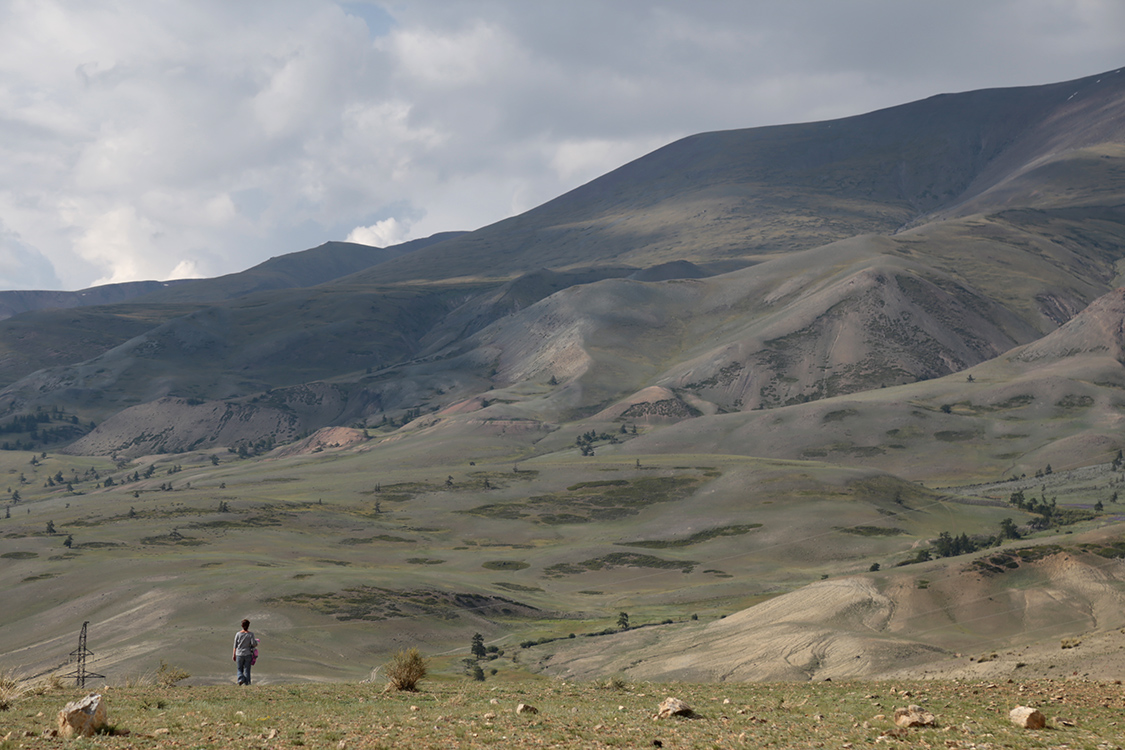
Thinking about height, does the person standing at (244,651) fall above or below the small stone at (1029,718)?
above

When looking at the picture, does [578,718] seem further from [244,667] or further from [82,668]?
[82,668]

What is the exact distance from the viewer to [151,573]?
3760 inches

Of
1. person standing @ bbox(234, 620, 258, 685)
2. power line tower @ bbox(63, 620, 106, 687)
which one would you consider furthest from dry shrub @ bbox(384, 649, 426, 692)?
power line tower @ bbox(63, 620, 106, 687)

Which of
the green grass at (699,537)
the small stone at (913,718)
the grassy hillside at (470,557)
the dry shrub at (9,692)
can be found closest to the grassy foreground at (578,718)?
the dry shrub at (9,692)

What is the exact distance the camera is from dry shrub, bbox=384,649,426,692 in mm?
28750

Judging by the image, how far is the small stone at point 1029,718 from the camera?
20250 mm

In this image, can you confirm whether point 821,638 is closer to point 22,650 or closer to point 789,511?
point 22,650

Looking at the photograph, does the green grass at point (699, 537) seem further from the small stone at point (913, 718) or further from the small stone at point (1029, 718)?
the small stone at point (1029, 718)

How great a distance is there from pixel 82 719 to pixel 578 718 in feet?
35.6

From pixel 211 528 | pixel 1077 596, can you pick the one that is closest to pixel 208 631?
pixel 1077 596

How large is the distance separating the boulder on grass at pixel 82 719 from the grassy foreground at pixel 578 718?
0.47 metres

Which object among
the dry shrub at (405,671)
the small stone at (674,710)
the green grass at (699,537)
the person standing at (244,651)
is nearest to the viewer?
the small stone at (674,710)

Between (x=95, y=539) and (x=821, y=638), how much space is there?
4182 inches

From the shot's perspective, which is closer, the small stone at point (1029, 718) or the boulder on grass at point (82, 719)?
the boulder on grass at point (82, 719)
